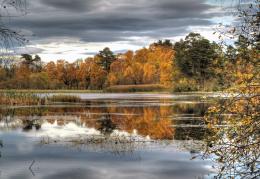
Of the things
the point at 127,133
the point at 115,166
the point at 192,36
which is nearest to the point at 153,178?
the point at 115,166

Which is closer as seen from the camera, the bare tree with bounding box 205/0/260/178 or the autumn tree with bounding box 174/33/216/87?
the bare tree with bounding box 205/0/260/178

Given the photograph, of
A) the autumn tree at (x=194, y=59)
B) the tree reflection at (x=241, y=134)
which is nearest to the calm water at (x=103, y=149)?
the tree reflection at (x=241, y=134)

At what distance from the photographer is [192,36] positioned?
99.9 meters

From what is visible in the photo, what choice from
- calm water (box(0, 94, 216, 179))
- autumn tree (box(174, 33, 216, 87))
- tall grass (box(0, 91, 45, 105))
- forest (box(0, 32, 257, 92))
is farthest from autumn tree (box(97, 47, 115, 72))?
calm water (box(0, 94, 216, 179))

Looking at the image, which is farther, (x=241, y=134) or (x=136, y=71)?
(x=136, y=71)

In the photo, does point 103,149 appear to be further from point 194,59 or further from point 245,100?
point 194,59

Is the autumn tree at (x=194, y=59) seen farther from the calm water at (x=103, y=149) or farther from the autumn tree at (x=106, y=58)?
the calm water at (x=103, y=149)

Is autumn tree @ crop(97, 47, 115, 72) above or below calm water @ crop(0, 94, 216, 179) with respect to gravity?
above

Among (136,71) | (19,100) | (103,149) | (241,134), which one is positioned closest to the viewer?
(241,134)

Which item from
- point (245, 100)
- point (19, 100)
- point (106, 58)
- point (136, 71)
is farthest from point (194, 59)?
point (245, 100)

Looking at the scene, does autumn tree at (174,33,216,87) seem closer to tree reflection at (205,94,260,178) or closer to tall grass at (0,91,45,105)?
tall grass at (0,91,45,105)

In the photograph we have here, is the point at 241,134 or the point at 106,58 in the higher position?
the point at 106,58

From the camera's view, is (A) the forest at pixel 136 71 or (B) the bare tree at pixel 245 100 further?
(A) the forest at pixel 136 71

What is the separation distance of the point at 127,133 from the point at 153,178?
10.1m
